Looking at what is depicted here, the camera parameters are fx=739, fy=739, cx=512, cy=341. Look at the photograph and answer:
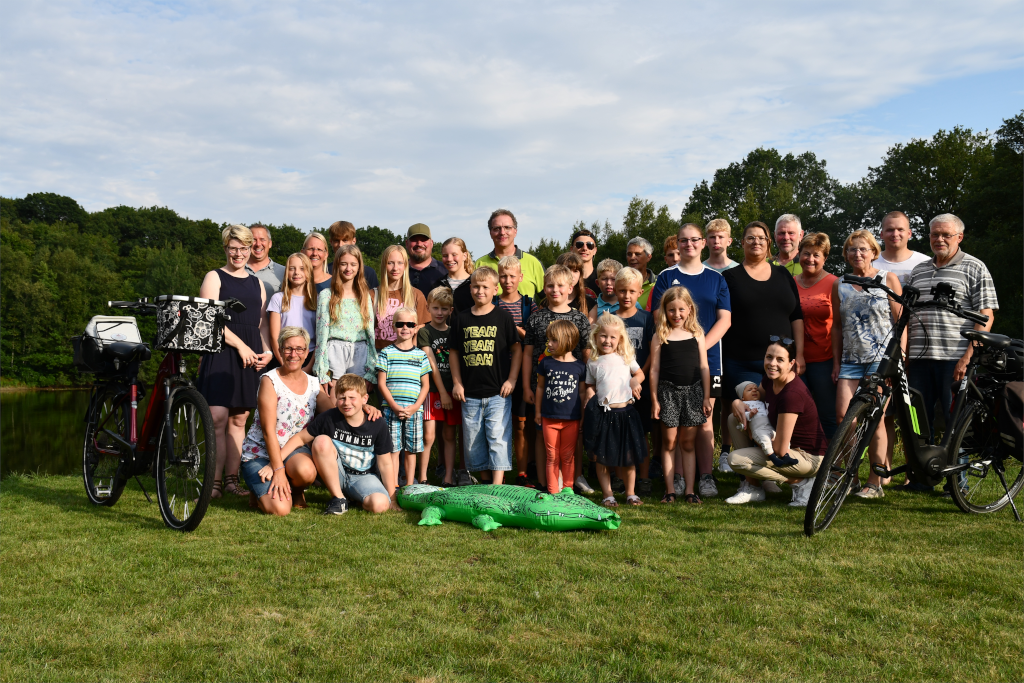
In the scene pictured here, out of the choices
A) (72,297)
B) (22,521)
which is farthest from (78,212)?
(22,521)

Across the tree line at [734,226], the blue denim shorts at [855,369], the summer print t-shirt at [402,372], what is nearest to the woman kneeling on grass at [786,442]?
the blue denim shorts at [855,369]

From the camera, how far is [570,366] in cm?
614

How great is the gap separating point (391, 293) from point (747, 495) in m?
3.50

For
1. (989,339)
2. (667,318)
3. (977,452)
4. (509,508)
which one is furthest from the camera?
(667,318)

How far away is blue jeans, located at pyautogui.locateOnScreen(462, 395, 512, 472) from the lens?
6242mm

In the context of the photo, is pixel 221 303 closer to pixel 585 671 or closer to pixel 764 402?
pixel 585 671

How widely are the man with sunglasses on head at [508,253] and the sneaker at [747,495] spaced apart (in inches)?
103

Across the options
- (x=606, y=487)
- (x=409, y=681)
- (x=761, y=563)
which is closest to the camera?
(x=409, y=681)

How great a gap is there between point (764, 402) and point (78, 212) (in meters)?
98.9

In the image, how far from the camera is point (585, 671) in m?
2.81

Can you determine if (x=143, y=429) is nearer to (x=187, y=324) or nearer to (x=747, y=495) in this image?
(x=187, y=324)

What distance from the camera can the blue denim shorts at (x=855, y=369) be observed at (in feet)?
19.9

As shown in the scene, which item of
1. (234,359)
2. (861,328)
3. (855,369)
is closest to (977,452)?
(855,369)

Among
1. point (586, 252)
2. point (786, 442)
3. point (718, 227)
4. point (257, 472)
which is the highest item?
point (718, 227)
